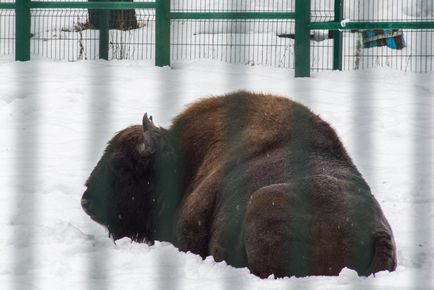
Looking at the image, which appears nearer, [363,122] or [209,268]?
[209,268]

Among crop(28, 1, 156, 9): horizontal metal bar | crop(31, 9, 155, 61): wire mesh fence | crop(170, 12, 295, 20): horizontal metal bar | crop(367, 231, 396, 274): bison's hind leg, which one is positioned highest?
crop(28, 1, 156, 9): horizontal metal bar

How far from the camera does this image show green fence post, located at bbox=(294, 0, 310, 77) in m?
9.56

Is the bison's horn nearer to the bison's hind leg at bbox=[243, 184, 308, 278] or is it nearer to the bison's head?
the bison's head

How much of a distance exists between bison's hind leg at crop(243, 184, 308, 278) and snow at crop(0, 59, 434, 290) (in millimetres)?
61

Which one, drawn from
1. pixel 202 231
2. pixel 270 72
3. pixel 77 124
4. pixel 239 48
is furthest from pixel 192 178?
pixel 239 48

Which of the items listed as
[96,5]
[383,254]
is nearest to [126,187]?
[383,254]

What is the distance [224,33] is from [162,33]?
71.1 inches

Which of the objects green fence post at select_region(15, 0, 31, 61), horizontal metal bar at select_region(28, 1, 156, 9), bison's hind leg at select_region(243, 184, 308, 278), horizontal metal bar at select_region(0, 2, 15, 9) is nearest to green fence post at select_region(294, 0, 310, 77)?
horizontal metal bar at select_region(28, 1, 156, 9)

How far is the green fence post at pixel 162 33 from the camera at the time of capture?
9.88 meters

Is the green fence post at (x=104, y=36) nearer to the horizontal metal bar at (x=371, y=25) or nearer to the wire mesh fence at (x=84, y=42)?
the wire mesh fence at (x=84, y=42)

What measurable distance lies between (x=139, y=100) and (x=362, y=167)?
8.32 feet

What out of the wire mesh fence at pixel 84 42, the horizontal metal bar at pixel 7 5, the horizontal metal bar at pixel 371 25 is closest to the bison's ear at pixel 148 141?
the horizontal metal bar at pixel 371 25

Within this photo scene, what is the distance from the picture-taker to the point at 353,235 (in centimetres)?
374

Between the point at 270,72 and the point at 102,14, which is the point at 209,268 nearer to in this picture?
the point at 270,72
